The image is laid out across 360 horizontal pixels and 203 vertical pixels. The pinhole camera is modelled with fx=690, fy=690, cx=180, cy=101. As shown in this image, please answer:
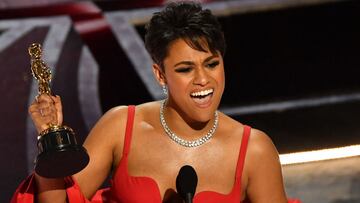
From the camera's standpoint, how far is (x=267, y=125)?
3701 millimetres

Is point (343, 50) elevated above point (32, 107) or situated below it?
below

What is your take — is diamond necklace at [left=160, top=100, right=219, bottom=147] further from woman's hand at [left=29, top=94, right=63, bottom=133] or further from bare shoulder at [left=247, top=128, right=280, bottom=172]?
woman's hand at [left=29, top=94, right=63, bottom=133]

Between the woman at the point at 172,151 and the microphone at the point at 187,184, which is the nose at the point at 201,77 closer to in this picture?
the woman at the point at 172,151

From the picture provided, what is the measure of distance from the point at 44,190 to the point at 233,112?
2106 mm

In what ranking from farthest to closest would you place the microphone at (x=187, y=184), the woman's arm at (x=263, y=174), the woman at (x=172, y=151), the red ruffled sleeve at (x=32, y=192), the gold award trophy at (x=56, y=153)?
the woman's arm at (x=263, y=174)
the woman at (x=172, y=151)
the red ruffled sleeve at (x=32, y=192)
the gold award trophy at (x=56, y=153)
the microphone at (x=187, y=184)

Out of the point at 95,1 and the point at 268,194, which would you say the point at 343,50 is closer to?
the point at 95,1

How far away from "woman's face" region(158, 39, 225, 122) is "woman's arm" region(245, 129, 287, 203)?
0.23 meters

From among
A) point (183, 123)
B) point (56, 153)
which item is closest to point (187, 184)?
point (56, 153)

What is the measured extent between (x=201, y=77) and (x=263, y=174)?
0.40 meters

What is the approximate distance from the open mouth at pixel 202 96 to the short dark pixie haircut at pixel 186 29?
11cm

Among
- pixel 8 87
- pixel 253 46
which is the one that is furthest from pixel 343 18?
pixel 8 87

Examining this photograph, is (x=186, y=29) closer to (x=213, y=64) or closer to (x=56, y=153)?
(x=213, y=64)

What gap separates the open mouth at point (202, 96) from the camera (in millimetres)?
1912

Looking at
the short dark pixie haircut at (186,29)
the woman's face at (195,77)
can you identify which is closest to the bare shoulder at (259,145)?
the woman's face at (195,77)
